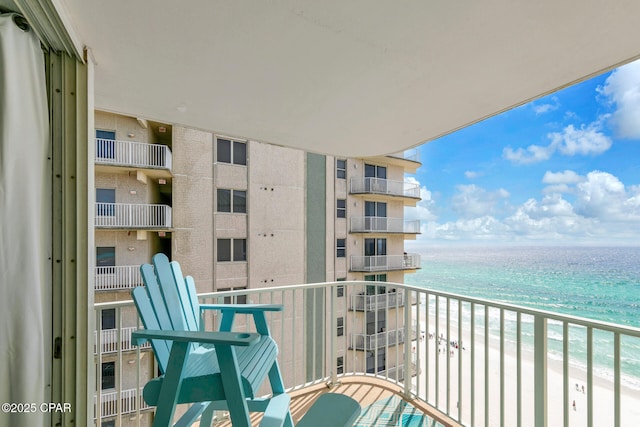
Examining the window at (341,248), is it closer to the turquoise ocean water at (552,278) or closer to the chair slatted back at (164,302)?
the turquoise ocean water at (552,278)

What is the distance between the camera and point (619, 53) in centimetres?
133

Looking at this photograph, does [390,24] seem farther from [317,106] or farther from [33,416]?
[33,416]

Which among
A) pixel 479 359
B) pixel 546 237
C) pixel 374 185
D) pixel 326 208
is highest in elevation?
pixel 374 185

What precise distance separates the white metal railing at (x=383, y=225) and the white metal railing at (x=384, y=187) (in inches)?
35.4

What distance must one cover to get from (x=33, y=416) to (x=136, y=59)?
1390mm

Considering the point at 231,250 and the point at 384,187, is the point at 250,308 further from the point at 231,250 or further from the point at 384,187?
the point at 384,187

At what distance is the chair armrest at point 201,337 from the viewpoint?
43.6 inches

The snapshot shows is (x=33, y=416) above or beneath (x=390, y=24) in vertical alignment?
beneath

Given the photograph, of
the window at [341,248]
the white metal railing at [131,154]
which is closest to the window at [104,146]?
the white metal railing at [131,154]

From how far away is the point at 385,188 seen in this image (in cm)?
1077

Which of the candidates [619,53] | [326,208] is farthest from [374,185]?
[619,53]

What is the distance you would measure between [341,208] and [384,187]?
189 centimetres

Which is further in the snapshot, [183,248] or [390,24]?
[183,248]

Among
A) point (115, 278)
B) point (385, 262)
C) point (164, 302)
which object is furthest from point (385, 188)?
point (164, 302)
